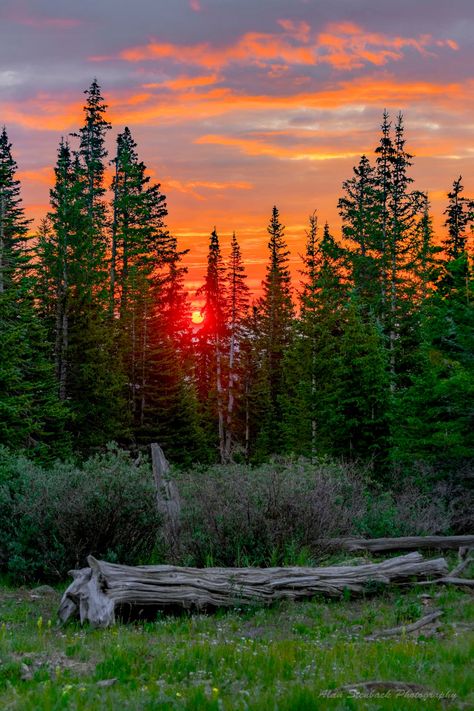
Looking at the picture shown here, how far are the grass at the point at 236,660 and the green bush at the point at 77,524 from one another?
2.10 metres

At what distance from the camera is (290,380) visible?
143ft

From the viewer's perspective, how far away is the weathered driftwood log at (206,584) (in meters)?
8.05

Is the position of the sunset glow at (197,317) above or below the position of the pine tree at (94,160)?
below

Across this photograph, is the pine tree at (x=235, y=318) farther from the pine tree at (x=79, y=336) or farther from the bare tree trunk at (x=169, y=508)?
the bare tree trunk at (x=169, y=508)

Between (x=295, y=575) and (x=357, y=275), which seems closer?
(x=295, y=575)

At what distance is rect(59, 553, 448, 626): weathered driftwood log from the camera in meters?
8.05

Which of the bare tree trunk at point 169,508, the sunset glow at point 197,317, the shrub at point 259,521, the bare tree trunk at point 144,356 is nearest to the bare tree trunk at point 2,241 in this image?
the bare tree trunk at point 144,356

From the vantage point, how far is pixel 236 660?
617 centimetres

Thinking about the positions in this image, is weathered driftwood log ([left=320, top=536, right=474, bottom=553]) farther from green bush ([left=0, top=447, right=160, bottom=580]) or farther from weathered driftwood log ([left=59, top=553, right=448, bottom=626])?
green bush ([left=0, top=447, right=160, bottom=580])

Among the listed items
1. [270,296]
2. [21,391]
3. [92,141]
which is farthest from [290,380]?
[92,141]

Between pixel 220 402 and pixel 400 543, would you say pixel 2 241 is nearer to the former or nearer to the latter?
A: pixel 220 402

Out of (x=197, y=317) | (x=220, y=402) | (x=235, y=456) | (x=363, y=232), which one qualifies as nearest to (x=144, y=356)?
(x=220, y=402)

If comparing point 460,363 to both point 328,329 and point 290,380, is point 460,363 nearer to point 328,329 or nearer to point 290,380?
point 328,329

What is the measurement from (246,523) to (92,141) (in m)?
51.8
